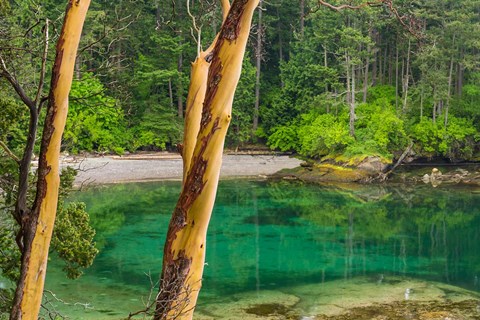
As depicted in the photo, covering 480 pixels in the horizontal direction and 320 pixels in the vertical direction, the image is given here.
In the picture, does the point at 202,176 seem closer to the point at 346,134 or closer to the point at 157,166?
the point at 157,166

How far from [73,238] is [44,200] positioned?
12.1 feet

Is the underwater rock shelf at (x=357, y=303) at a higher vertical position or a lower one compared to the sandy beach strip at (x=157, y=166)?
lower

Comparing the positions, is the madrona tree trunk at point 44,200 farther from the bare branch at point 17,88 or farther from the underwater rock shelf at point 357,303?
the underwater rock shelf at point 357,303

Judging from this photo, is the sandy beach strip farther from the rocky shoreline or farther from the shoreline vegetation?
the rocky shoreline

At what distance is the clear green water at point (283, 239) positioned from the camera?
1510 centimetres

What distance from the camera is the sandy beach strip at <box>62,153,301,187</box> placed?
3183 centimetres

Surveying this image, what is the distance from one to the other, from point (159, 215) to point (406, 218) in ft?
30.7

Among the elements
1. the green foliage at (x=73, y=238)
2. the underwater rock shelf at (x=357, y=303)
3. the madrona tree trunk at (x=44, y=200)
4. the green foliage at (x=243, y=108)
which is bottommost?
the underwater rock shelf at (x=357, y=303)

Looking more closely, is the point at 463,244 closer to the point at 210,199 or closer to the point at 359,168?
the point at 359,168

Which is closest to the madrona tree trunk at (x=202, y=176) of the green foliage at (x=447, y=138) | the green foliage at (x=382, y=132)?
the green foliage at (x=382, y=132)

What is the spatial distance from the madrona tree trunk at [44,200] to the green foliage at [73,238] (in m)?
3.47

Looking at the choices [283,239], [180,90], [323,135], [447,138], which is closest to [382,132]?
[323,135]

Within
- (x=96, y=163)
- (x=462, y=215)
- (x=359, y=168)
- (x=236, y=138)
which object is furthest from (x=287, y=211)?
(x=236, y=138)

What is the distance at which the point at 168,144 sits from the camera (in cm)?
4022
